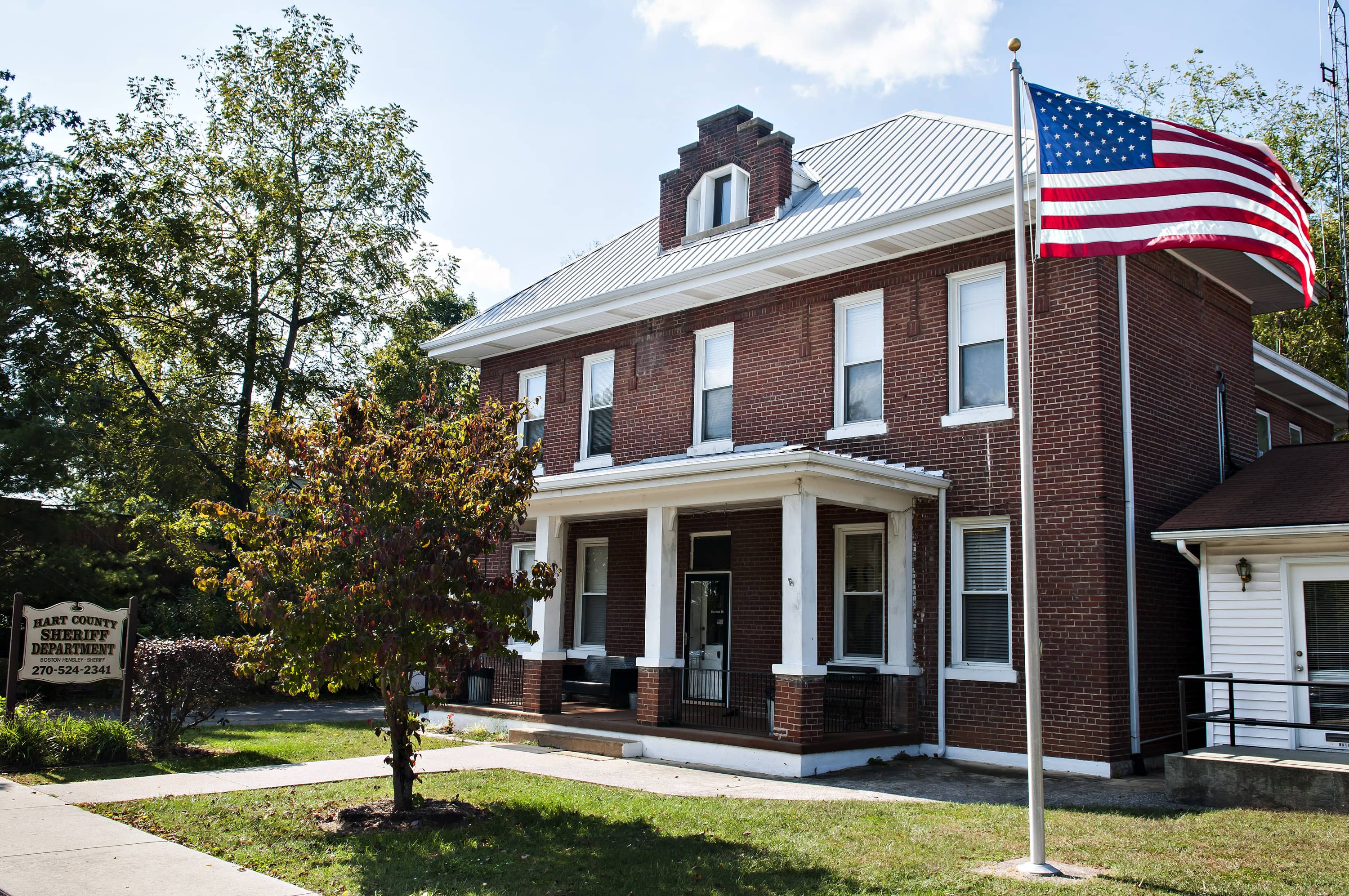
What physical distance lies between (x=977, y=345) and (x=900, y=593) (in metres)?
3.30

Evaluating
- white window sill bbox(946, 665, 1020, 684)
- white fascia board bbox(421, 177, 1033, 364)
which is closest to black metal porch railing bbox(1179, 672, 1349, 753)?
white window sill bbox(946, 665, 1020, 684)

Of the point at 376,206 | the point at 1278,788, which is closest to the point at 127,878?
the point at 1278,788

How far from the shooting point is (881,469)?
12.1 m

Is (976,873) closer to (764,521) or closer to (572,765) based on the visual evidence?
(572,765)

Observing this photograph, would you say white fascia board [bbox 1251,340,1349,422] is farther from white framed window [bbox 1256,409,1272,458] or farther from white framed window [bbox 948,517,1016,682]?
white framed window [bbox 948,517,1016,682]

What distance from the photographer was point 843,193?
49.5 ft

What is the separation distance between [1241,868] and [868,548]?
7383mm

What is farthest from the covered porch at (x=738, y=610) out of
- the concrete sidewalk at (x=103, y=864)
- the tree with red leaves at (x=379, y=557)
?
the concrete sidewalk at (x=103, y=864)

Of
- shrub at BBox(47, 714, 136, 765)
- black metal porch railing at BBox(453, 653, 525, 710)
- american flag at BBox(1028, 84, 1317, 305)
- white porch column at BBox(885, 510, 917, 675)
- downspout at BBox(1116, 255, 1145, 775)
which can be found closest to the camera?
american flag at BBox(1028, 84, 1317, 305)

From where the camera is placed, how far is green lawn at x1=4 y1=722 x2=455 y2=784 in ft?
35.3

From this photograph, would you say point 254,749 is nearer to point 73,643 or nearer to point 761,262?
point 73,643

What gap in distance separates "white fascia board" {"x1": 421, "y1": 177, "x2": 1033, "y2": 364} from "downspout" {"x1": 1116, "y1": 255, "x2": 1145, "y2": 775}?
1.82m

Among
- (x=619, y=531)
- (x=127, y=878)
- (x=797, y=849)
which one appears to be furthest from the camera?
(x=619, y=531)

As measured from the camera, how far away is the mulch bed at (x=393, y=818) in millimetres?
8305
